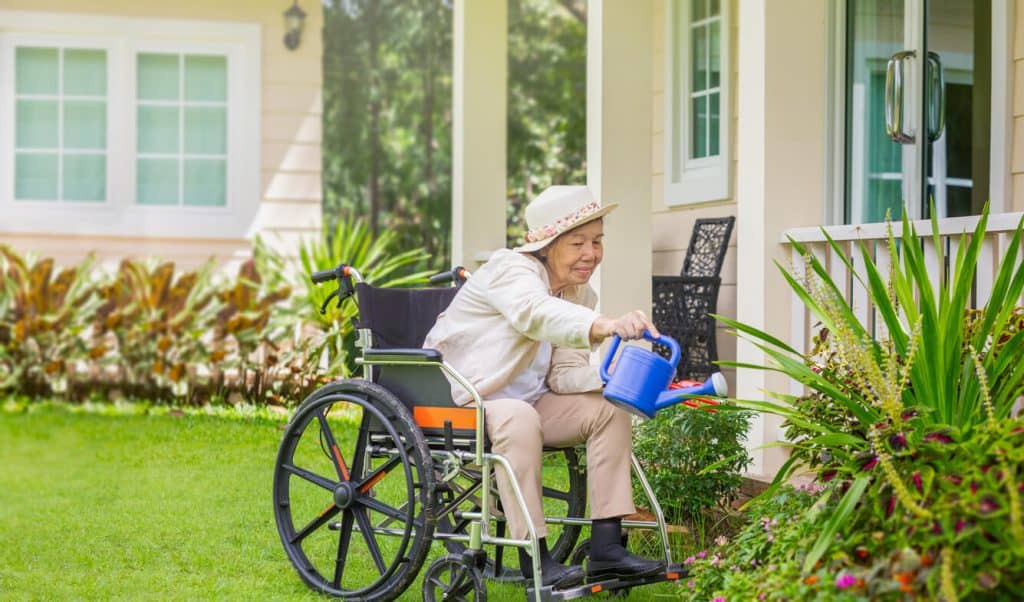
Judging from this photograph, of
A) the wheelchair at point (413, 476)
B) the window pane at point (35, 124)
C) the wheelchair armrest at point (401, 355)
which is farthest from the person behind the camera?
the window pane at point (35, 124)

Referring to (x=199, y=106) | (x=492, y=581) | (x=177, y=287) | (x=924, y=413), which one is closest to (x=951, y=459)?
(x=924, y=413)

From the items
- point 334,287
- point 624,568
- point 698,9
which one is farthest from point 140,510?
point 698,9

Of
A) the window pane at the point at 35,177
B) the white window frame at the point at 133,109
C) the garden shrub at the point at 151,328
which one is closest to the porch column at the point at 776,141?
the garden shrub at the point at 151,328

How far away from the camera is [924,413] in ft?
9.50

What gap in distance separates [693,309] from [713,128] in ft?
3.80

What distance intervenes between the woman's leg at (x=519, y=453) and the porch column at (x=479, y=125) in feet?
11.9

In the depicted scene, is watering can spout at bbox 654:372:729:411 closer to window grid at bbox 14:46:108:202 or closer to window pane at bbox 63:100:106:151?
window grid at bbox 14:46:108:202

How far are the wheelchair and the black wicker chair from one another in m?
2.28

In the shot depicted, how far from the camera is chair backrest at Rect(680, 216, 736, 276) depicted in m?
6.55

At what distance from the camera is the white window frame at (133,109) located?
9484mm

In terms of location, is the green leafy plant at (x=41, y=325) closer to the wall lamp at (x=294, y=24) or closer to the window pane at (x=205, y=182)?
the window pane at (x=205, y=182)

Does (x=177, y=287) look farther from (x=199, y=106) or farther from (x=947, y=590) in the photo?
(x=947, y=590)

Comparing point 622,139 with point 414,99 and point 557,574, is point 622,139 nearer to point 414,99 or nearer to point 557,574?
point 557,574

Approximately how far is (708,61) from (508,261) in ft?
12.6
